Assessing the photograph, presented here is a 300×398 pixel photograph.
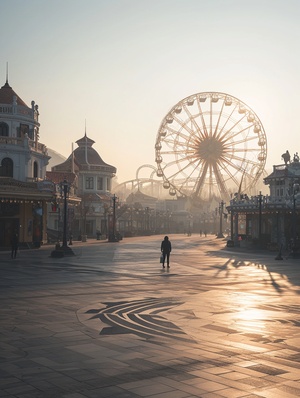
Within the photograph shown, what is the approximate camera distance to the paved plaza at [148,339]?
796cm

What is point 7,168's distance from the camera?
5194 cm

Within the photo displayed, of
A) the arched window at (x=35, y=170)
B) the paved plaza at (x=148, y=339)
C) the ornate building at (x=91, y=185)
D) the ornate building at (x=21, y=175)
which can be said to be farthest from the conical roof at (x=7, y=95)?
the paved plaza at (x=148, y=339)

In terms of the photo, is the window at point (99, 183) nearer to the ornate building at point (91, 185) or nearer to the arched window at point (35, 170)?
the ornate building at point (91, 185)

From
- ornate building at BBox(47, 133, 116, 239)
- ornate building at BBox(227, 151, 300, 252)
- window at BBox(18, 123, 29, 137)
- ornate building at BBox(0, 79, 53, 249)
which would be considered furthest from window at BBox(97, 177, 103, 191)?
window at BBox(18, 123, 29, 137)

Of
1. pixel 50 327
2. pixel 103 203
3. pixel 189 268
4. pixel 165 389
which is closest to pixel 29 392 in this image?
pixel 165 389

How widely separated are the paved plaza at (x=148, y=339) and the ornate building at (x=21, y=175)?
28679 mm

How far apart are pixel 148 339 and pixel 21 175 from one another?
43692 millimetres

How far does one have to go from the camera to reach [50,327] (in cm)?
1227

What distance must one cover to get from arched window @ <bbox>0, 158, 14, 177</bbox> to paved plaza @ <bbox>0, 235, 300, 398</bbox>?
32.0 m

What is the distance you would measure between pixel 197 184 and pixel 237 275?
5773cm

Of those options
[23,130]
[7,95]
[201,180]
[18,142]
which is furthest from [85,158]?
[18,142]

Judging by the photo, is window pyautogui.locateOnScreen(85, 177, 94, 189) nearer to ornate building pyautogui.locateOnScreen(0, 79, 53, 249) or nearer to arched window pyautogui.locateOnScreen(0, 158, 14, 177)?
ornate building pyautogui.locateOnScreen(0, 79, 53, 249)

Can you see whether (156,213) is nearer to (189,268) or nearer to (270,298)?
(189,268)

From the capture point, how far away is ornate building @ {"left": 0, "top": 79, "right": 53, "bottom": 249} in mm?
49219
